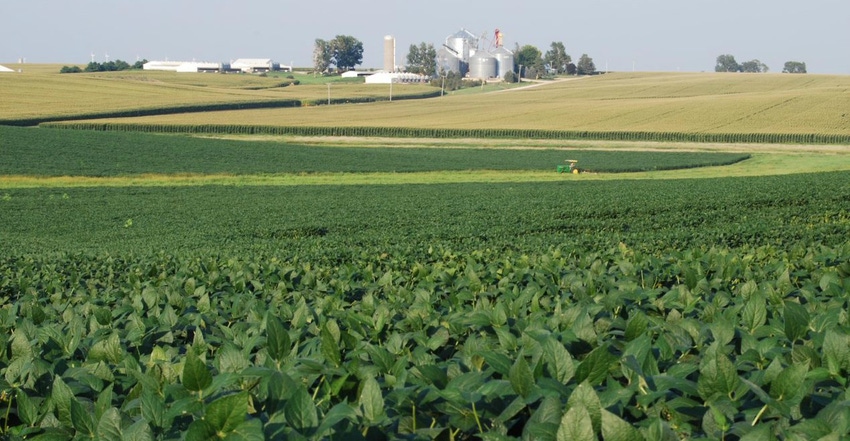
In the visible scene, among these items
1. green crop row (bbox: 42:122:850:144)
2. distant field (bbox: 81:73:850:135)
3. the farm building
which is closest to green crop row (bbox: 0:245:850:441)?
green crop row (bbox: 42:122:850:144)

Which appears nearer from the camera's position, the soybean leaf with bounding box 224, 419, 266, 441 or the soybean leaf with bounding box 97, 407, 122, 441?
the soybean leaf with bounding box 224, 419, 266, 441

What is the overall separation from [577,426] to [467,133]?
79.9 m

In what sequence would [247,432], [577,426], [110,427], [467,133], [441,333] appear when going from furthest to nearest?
1. [467,133]
2. [441,333]
3. [110,427]
4. [247,432]
5. [577,426]

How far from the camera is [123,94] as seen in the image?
119 meters

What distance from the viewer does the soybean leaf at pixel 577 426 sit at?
2.28 meters

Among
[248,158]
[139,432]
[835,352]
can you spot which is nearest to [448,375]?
[139,432]

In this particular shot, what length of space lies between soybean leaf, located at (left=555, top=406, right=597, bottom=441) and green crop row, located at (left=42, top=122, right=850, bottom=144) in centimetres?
7499

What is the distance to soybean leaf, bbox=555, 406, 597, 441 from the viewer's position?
228cm

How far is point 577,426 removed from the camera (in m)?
2.29

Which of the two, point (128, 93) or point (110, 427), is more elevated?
point (128, 93)

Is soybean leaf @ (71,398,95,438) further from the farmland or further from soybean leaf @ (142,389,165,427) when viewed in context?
soybean leaf @ (142,389,165,427)

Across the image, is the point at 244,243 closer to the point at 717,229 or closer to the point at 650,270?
the point at 717,229

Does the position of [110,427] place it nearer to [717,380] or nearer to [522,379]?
[522,379]

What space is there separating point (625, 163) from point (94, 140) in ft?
124
